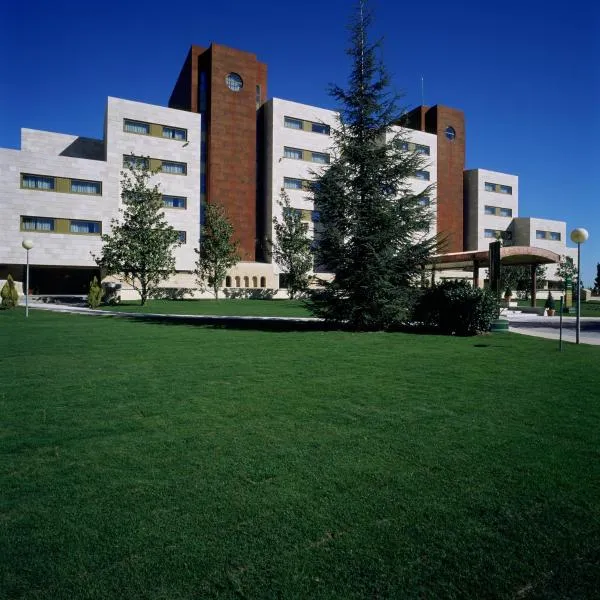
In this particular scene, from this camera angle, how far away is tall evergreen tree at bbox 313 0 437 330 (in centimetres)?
1700

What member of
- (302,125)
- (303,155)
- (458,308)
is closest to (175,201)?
(303,155)

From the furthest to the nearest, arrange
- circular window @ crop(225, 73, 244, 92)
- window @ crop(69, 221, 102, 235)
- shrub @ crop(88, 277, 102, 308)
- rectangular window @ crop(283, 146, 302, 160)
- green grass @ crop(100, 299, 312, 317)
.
→ rectangular window @ crop(283, 146, 302, 160), circular window @ crop(225, 73, 244, 92), window @ crop(69, 221, 102, 235), shrub @ crop(88, 277, 102, 308), green grass @ crop(100, 299, 312, 317)

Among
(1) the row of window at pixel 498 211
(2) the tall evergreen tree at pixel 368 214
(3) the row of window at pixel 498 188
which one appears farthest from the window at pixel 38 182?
(3) the row of window at pixel 498 188

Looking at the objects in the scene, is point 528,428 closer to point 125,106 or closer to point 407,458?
point 407,458

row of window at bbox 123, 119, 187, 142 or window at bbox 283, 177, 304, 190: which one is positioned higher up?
row of window at bbox 123, 119, 187, 142

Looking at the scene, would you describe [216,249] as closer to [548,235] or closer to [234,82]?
[234,82]

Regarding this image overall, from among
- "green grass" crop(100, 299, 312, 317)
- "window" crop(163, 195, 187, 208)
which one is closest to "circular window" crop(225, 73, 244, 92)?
"window" crop(163, 195, 187, 208)

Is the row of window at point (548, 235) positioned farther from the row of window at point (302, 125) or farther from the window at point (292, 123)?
the window at point (292, 123)

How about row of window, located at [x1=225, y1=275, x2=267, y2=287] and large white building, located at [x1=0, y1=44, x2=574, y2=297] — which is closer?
large white building, located at [x1=0, y1=44, x2=574, y2=297]

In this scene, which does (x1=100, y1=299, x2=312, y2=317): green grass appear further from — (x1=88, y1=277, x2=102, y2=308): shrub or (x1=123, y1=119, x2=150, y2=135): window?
(x1=123, y1=119, x2=150, y2=135): window

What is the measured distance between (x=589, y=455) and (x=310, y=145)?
5913 cm

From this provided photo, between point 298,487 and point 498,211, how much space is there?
8310 centimetres

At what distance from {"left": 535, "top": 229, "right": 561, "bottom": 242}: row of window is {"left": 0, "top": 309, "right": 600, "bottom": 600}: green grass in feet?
265

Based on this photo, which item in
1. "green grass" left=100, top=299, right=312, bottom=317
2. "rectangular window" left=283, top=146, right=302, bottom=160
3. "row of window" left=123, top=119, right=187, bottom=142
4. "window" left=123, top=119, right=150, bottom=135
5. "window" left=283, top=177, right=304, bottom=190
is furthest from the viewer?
"rectangular window" left=283, top=146, right=302, bottom=160
